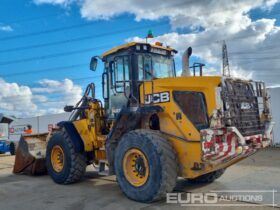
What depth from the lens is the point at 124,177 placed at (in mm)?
6906

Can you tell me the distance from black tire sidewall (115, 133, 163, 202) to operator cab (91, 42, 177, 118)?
0.99 meters

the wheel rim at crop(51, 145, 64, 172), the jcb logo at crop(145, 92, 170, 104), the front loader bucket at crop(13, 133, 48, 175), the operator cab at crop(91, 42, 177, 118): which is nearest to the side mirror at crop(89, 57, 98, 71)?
the operator cab at crop(91, 42, 177, 118)

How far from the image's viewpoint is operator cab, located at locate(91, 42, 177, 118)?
766 centimetres

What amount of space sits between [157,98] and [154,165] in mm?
1315

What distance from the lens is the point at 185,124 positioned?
6449 millimetres

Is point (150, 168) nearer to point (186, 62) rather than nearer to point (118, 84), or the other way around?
point (118, 84)

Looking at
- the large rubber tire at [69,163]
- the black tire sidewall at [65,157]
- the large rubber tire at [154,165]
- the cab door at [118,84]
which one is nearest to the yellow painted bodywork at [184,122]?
the large rubber tire at [154,165]

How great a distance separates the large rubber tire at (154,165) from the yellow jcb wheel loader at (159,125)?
0.7 inches

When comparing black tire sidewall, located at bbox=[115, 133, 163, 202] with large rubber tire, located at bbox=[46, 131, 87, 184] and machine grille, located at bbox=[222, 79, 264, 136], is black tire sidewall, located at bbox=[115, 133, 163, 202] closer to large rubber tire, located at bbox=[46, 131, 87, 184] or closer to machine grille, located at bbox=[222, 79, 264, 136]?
machine grille, located at bbox=[222, 79, 264, 136]

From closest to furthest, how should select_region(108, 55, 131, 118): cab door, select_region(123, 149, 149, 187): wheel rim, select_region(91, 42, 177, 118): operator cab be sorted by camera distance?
select_region(123, 149, 149, 187): wheel rim → select_region(91, 42, 177, 118): operator cab → select_region(108, 55, 131, 118): cab door

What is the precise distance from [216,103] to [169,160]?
1.25 meters

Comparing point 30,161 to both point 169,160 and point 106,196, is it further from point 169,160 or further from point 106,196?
point 169,160

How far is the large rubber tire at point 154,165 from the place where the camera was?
246 inches

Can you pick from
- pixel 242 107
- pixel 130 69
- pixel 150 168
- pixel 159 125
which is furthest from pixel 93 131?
pixel 242 107
